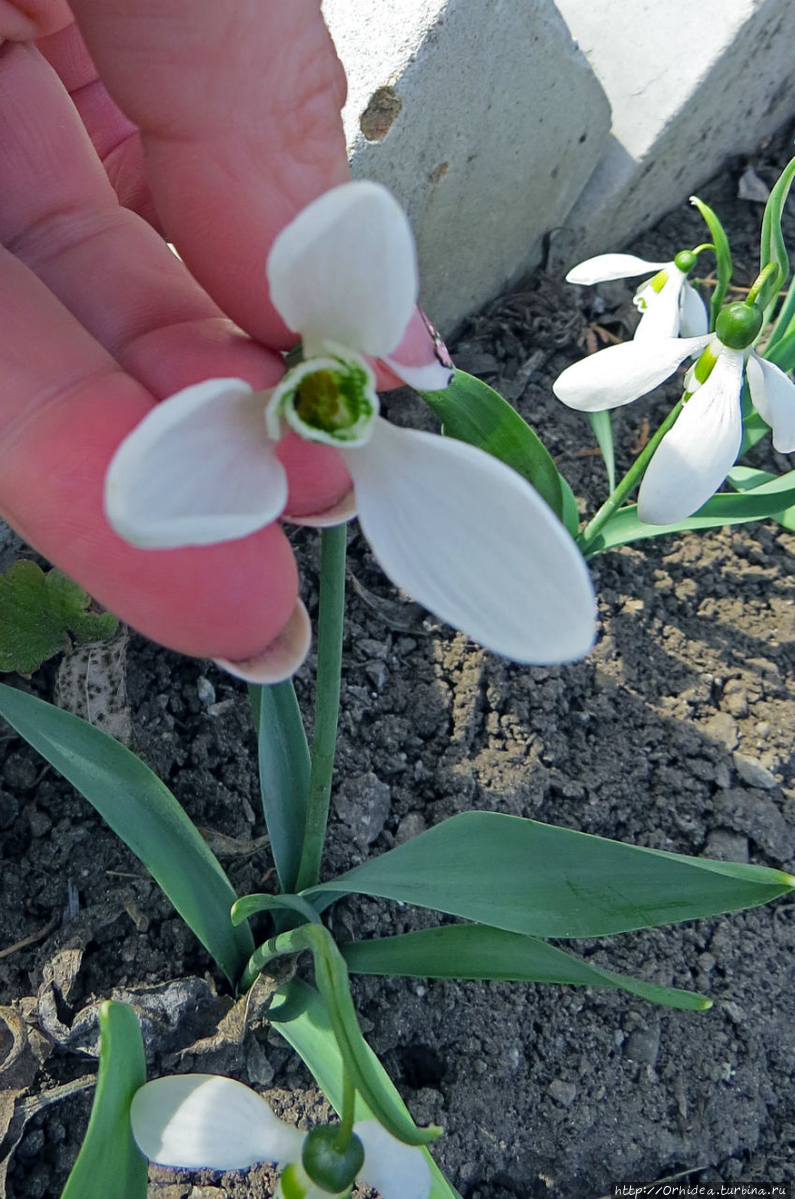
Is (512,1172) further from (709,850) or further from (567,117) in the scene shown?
(567,117)

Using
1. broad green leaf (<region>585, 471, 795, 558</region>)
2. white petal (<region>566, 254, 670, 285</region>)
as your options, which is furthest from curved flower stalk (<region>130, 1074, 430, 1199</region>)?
white petal (<region>566, 254, 670, 285</region>)

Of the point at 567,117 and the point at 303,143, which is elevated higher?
the point at 303,143

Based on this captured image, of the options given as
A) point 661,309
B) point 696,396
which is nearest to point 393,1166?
point 696,396

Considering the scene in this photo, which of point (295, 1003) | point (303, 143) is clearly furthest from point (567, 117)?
point (295, 1003)

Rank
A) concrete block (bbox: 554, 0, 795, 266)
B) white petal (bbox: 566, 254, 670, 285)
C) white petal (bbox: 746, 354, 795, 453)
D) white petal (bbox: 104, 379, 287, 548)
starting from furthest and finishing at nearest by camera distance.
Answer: concrete block (bbox: 554, 0, 795, 266) < white petal (bbox: 566, 254, 670, 285) < white petal (bbox: 746, 354, 795, 453) < white petal (bbox: 104, 379, 287, 548)

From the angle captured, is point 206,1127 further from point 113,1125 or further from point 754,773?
point 754,773

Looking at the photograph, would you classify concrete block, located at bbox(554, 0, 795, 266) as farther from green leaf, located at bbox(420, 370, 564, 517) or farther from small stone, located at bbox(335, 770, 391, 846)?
small stone, located at bbox(335, 770, 391, 846)
